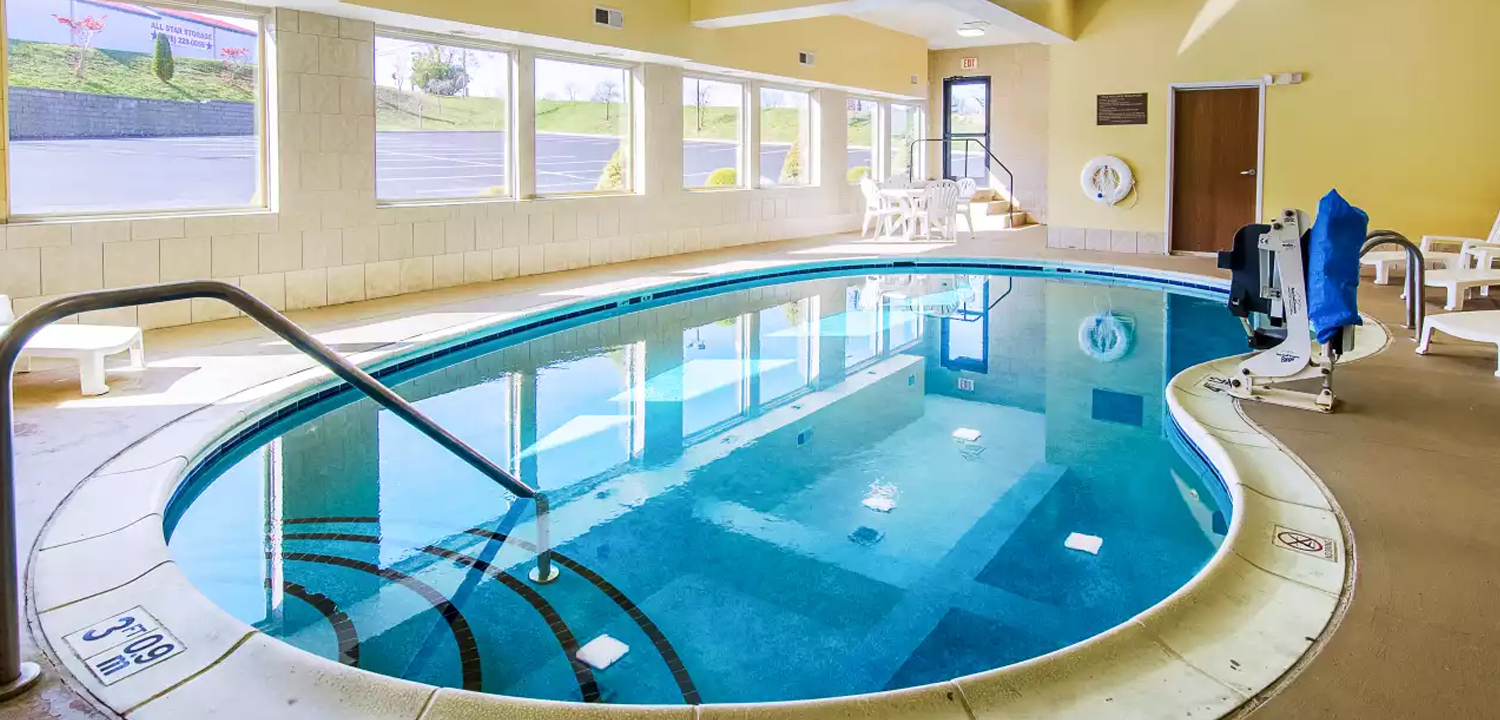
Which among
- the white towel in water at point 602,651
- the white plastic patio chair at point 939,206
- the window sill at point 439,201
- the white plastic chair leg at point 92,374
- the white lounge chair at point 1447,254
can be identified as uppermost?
the white plastic patio chair at point 939,206

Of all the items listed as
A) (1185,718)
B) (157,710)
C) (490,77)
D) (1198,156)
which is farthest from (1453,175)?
(157,710)

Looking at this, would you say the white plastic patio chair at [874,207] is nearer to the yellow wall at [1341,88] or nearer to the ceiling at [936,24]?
the ceiling at [936,24]

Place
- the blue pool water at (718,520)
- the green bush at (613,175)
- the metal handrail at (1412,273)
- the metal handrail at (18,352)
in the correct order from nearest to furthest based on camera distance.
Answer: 1. the metal handrail at (18,352)
2. the blue pool water at (718,520)
3. the metal handrail at (1412,273)
4. the green bush at (613,175)

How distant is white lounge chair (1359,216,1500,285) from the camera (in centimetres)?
703

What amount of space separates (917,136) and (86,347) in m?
12.8

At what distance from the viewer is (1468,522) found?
2961mm

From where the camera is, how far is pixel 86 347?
14.3 feet

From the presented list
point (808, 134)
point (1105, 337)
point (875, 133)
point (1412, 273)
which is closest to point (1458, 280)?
point (1412, 273)

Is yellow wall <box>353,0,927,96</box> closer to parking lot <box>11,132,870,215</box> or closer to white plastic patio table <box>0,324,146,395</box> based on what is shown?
parking lot <box>11,132,870,215</box>

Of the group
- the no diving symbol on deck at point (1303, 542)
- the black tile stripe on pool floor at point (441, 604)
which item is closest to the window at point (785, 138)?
the black tile stripe on pool floor at point (441, 604)

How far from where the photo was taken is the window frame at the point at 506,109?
24.6ft

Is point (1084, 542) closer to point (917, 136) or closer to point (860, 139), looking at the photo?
point (860, 139)

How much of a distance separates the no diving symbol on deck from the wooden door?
8313 mm

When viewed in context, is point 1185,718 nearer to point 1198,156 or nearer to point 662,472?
point 662,472
